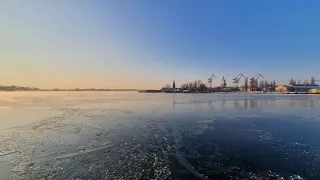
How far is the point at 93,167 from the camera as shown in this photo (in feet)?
21.1

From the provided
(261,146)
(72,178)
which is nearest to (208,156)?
(261,146)

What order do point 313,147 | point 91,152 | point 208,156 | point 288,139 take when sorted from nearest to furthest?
point 208,156 < point 91,152 < point 313,147 < point 288,139

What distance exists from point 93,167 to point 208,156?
11.9ft

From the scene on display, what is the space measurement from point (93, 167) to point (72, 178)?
2.67 feet

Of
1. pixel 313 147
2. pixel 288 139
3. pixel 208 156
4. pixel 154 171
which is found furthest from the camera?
pixel 288 139

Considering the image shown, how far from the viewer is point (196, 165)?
6602mm

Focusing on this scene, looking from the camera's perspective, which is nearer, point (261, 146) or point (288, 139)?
point (261, 146)

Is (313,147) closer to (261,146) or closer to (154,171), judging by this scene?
(261,146)

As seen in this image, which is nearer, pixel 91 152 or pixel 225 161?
pixel 225 161

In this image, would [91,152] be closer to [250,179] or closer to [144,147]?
[144,147]

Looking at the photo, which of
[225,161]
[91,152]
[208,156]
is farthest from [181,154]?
[91,152]

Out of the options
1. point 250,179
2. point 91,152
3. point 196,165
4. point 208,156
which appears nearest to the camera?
point 250,179

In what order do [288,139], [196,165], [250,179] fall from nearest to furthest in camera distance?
[250,179] → [196,165] → [288,139]

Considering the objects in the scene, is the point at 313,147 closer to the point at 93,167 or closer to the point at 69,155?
the point at 93,167
